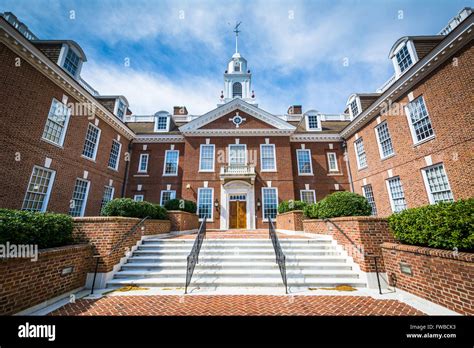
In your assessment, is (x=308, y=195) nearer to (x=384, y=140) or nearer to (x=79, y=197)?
(x=384, y=140)

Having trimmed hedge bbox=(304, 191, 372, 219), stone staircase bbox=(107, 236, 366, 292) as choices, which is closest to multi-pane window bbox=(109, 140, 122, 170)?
stone staircase bbox=(107, 236, 366, 292)

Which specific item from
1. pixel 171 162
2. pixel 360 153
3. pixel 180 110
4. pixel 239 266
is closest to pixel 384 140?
pixel 360 153

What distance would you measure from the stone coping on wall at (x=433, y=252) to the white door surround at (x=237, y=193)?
978 centimetres

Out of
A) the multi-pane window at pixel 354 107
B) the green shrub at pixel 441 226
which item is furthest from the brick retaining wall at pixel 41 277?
the multi-pane window at pixel 354 107

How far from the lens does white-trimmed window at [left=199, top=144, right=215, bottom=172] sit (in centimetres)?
1557

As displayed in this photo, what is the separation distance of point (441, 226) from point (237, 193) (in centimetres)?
1174

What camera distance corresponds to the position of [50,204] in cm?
955

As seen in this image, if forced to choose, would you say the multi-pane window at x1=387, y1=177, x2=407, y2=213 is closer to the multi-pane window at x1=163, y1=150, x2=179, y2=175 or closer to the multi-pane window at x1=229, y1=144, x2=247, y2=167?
the multi-pane window at x1=229, y1=144, x2=247, y2=167

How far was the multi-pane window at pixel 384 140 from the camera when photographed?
11828 mm

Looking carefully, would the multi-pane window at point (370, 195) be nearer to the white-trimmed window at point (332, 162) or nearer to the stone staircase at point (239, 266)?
the white-trimmed window at point (332, 162)

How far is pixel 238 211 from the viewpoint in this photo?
1476 cm

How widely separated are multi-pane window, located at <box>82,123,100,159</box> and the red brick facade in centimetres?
1607

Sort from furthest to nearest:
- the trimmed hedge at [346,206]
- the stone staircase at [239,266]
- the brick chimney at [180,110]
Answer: the brick chimney at [180,110]
the trimmed hedge at [346,206]
the stone staircase at [239,266]
